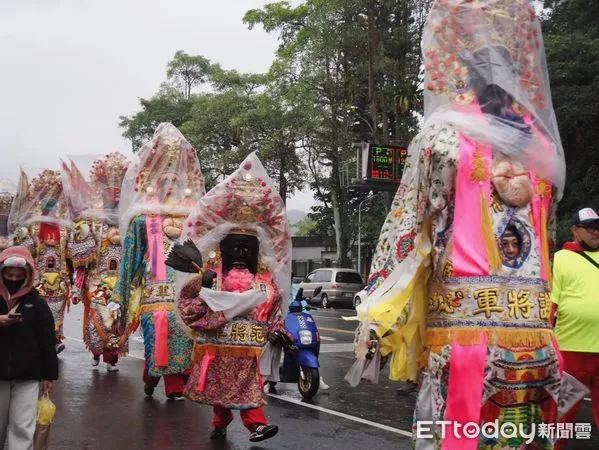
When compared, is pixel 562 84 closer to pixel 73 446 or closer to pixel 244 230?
pixel 244 230

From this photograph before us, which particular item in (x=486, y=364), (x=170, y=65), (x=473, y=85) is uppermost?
(x=170, y=65)

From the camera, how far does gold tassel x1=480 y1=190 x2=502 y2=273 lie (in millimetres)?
3787

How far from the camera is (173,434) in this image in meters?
6.80

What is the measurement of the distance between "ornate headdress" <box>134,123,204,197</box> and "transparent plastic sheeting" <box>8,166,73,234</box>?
350 centimetres

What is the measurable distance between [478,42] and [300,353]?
5.40 metres

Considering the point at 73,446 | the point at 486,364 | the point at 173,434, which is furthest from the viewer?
the point at 173,434

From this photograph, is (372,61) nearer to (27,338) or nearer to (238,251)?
(238,251)

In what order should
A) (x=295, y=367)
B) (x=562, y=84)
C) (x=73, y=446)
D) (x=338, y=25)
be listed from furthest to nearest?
(x=338, y=25) < (x=562, y=84) < (x=295, y=367) < (x=73, y=446)

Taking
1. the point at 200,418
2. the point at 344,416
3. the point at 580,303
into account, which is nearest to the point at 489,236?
the point at 580,303

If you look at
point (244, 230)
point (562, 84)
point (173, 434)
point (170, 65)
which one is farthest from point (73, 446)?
point (170, 65)

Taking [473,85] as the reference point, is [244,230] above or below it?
below

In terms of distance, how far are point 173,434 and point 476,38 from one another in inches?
172

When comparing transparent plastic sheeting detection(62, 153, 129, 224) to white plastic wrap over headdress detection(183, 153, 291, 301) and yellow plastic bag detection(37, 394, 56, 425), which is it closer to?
white plastic wrap over headdress detection(183, 153, 291, 301)

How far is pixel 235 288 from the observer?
6496 mm
